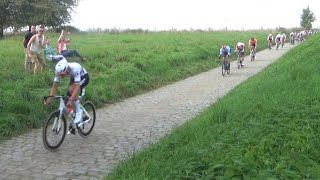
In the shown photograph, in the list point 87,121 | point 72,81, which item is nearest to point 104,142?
point 87,121

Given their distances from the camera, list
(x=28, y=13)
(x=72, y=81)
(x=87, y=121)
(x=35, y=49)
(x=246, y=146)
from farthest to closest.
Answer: (x=28, y=13) < (x=35, y=49) < (x=87, y=121) < (x=72, y=81) < (x=246, y=146)

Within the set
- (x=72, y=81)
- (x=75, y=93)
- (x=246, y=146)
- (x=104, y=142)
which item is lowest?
(x=104, y=142)

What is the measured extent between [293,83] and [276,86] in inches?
16.2

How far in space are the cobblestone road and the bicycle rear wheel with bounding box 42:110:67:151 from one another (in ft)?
0.56

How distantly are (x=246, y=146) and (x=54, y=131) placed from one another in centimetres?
391

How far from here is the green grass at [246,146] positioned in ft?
17.2

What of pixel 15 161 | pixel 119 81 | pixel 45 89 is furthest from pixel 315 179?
pixel 119 81

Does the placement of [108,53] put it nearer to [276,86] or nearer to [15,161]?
[276,86]

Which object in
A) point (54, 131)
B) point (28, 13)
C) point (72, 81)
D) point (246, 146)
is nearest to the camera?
point (246, 146)

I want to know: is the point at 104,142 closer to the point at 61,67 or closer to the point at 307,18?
the point at 61,67

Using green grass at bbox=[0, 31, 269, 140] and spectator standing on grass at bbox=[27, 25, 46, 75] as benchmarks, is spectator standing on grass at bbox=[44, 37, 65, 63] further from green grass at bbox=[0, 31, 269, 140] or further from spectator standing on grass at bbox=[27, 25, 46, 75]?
spectator standing on grass at bbox=[27, 25, 46, 75]

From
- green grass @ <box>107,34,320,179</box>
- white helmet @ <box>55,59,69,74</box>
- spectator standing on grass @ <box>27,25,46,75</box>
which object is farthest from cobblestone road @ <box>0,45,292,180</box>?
spectator standing on grass @ <box>27,25,46,75</box>

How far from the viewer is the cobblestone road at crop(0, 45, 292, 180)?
692 cm

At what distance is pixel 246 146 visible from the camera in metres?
6.06
